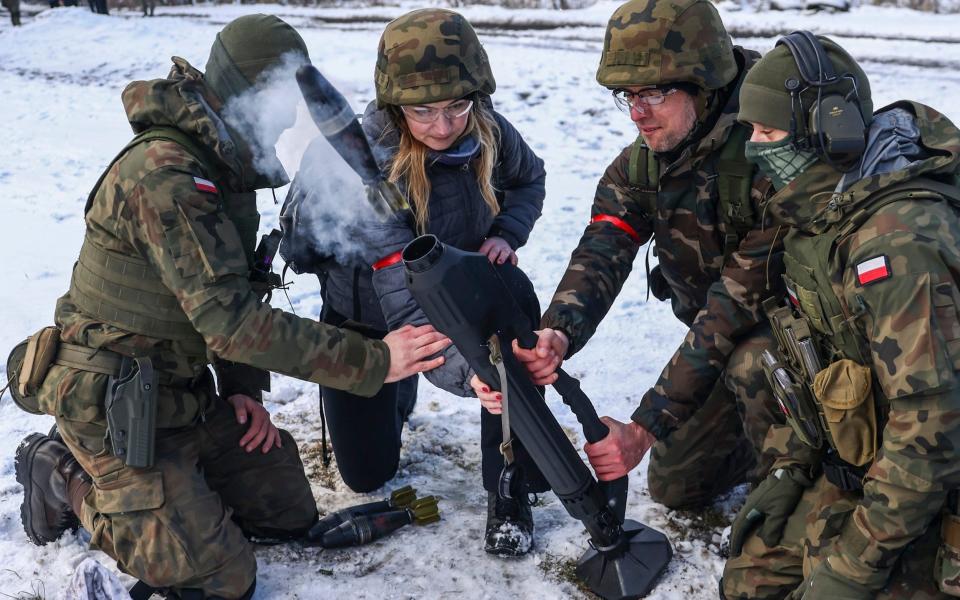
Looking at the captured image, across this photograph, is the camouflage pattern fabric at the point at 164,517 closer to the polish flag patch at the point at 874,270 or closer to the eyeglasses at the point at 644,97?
the eyeglasses at the point at 644,97

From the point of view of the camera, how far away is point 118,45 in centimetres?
1404

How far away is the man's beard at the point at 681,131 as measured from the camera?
11.2ft

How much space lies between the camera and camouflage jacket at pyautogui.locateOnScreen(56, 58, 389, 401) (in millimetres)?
2941

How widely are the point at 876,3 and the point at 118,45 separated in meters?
11.5

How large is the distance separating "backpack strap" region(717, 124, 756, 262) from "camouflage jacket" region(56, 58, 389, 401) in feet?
4.61

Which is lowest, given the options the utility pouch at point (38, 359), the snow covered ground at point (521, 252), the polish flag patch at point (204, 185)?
the snow covered ground at point (521, 252)

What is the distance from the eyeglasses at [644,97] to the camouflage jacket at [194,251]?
1310 mm

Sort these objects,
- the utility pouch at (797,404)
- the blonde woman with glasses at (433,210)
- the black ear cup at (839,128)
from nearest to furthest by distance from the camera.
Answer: the black ear cup at (839,128)
the utility pouch at (797,404)
the blonde woman with glasses at (433,210)

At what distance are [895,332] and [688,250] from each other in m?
1.36

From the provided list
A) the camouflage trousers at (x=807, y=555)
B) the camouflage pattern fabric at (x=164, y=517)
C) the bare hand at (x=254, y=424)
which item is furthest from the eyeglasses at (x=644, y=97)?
the camouflage pattern fabric at (x=164, y=517)

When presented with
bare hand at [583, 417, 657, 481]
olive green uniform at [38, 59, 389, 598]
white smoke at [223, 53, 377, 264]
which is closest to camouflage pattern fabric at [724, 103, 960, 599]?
bare hand at [583, 417, 657, 481]

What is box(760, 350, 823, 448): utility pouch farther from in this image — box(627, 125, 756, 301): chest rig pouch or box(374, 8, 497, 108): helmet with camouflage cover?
box(374, 8, 497, 108): helmet with camouflage cover

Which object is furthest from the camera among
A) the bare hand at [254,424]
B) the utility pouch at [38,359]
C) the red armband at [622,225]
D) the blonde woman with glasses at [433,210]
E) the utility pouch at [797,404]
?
the red armband at [622,225]

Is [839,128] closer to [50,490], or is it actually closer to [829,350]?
[829,350]
